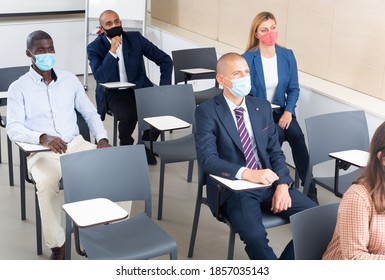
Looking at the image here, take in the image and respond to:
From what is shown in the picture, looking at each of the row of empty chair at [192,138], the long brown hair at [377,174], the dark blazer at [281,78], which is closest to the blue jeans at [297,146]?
the dark blazer at [281,78]

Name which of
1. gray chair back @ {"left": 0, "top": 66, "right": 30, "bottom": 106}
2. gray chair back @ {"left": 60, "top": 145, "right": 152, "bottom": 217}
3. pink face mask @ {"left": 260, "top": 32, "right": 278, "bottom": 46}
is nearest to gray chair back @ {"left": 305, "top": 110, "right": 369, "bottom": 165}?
pink face mask @ {"left": 260, "top": 32, "right": 278, "bottom": 46}

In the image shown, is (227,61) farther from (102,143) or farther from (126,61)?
(126,61)

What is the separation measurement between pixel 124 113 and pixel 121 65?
536 mm

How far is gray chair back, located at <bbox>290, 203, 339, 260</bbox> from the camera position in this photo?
241cm

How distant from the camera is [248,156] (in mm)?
3332

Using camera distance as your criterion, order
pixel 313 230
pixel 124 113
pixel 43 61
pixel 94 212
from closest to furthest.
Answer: pixel 313 230
pixel 94 212
pixel 43 61
pixel 124 113

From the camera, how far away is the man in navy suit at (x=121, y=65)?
5.05 m

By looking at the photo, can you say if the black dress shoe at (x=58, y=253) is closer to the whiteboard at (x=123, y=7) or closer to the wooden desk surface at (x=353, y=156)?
the wooden desk surface at (x=353, y=156)

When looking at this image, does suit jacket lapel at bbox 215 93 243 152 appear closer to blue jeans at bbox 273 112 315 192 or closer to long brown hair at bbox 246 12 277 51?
blue jeans at bbox 273 112 315 192

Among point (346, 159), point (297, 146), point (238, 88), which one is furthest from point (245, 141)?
point (297, 146)

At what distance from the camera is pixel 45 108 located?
3.78m

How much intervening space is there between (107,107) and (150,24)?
2.87 meters

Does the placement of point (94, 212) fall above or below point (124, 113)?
above
